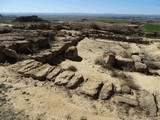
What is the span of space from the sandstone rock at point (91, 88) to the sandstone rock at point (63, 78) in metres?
0.72

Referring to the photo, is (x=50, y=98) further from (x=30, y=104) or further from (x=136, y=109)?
(x=136, y=109)

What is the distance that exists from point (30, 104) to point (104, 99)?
279cm

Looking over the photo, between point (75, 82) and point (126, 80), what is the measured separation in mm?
3080

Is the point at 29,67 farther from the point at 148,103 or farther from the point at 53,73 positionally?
the point at 148,103

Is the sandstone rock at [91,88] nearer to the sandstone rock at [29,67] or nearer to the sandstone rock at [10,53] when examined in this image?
the sandstone rock at [29,67]

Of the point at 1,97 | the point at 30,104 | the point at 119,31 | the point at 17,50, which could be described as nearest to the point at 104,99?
the point at 30,104

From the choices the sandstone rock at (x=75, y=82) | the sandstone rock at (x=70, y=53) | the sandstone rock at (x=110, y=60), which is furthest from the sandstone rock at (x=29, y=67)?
the sandstone rock at (x=110, y=60)

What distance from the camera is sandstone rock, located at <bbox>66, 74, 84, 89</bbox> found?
31.9 ft

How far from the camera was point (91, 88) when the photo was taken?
9656mm

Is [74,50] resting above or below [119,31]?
above

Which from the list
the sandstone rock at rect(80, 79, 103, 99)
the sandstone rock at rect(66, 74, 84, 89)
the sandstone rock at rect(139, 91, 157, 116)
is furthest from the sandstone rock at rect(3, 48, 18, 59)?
the sandstone rock at rect(139, 91, 157, 116)

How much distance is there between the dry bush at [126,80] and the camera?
11.1 metres

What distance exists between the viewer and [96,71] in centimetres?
1238

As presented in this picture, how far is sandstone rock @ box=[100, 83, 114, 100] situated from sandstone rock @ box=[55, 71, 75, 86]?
58.0 inches
